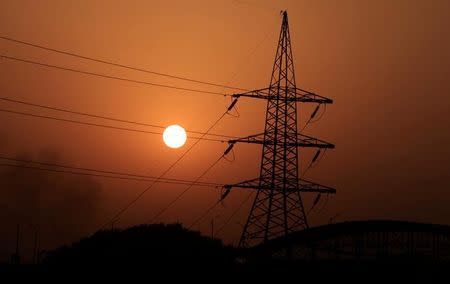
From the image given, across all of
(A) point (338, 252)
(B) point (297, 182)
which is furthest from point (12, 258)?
(B) point (297, 182)

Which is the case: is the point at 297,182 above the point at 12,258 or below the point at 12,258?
above

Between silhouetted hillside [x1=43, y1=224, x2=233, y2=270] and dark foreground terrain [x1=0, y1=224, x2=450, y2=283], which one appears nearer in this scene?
dark foreground terrain [x1=0, y1=224, x2=450, y2=283]

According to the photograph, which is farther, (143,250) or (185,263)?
(143,250)

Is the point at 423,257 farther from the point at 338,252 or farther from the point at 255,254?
the point at 255,254

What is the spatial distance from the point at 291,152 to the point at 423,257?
1718cm

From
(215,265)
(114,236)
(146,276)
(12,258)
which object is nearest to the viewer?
(146,276)

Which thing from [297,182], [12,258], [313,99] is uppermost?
[313,99]

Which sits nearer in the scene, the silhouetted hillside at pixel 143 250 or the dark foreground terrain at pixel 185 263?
the dark foreground terrain at pixel 185 263

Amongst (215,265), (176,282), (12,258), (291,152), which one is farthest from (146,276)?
(12,258)

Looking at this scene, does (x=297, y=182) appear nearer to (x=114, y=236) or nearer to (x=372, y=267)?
(x=372, y=267)

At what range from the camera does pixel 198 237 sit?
5188 cm

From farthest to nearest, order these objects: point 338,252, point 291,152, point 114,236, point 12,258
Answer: point 12,258 → point 338,252 → point 291,152 → point 114,236

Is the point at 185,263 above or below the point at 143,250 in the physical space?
below

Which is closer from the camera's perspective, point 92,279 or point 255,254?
point 92,279
